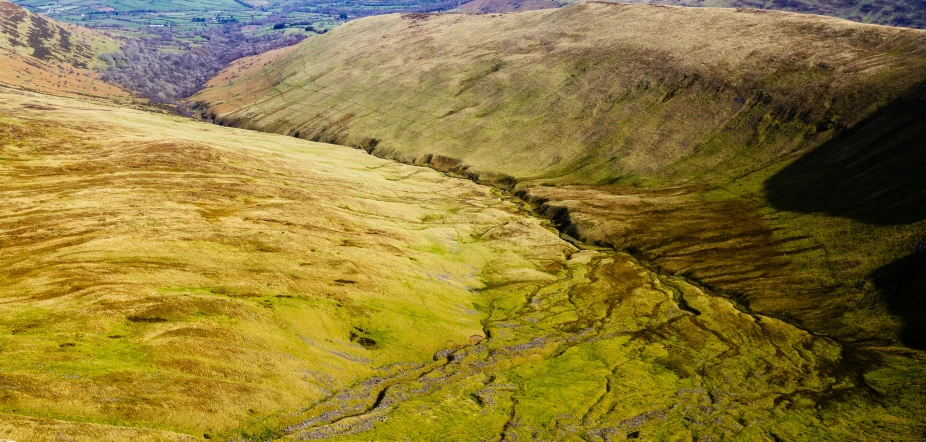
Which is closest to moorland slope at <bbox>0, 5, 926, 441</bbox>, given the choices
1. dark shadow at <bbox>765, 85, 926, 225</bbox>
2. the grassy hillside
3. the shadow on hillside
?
the grassy hillside

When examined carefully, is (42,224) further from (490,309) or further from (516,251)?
(516,251)

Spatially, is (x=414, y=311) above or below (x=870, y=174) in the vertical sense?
below

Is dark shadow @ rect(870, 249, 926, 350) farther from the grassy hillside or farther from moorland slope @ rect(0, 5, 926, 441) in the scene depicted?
the grassy hillside

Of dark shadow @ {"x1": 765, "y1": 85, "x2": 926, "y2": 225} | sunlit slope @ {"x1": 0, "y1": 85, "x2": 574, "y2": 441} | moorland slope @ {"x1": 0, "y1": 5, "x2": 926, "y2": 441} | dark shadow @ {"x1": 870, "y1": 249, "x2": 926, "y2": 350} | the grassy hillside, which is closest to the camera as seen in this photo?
sunlit slope @ {"x1": 0, "y1": 85, "x2": 574, "y2": 441}

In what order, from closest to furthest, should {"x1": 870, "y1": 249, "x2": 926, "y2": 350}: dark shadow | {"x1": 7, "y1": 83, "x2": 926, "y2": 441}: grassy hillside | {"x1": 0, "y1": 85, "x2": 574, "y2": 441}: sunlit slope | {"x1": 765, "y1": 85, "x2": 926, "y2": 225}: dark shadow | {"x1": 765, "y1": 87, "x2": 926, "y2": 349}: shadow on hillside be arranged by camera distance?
{"x1": 0, "y1": 85, "x2": 574, "y2": 441}: sunlit slope → {"x1": 7, "y1": 83, "x2": 926, "y2": 441}: grassy hillside → {"x1": 870, "y1": 249, "x2": 926, "y2": 350}: dark shadow → {"x1": 765, "y1": 87, "x2": 926, "y2": 349}: shadow on hillside → {"x1": 765, "y1": 85, "x2": 926, "y2": 225}: dark shadow

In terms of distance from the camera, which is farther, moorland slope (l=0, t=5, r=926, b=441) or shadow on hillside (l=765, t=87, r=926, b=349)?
shadow on hillside (l=765, t=87, r=926, b=349)

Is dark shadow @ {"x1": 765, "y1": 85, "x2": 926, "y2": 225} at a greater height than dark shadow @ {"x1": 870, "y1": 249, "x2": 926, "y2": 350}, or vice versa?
dark shadow @ {"x1": 765, "y1": 85, "x2": 926, "y2": 225}

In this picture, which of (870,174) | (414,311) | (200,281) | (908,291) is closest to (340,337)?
(414,311)

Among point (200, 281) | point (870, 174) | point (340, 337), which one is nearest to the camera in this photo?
point (340, 337)

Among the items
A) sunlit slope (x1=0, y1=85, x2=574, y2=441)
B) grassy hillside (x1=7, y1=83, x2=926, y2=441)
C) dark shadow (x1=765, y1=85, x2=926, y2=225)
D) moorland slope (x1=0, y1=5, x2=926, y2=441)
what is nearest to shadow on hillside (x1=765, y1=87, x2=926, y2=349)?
dark shadow (x1=765, y1=85, x2=926, y2=225)

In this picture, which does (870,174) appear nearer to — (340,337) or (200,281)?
(340,337)
